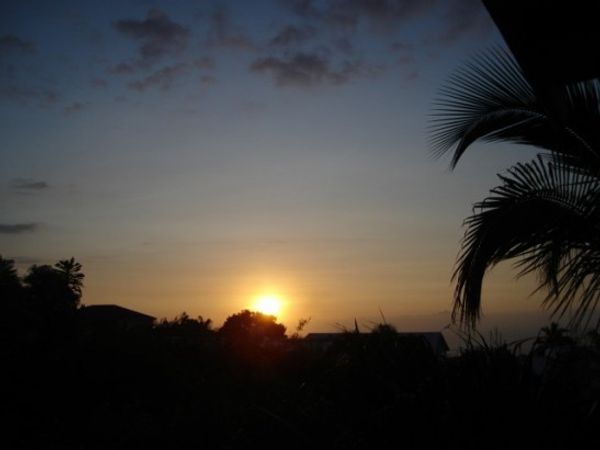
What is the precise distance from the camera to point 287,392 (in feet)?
26.8

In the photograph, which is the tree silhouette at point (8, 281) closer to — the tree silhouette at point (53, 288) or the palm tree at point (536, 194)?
the tree silhouette at point (53, 288)

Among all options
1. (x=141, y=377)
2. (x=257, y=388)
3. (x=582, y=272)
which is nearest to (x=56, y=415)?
(x=141, y=377)

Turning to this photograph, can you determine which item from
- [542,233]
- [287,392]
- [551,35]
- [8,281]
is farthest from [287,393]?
[8,281]

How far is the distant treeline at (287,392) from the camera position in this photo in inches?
150

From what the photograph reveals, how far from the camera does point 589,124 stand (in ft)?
11.5

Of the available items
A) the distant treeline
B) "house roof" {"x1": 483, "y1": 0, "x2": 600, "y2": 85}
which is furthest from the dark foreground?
"house roof" {"x1": 483, "y1": 0, "x2": 600, "y2": 85}

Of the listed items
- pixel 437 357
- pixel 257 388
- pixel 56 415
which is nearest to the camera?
pixel 437 357

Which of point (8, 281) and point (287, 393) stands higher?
point (8, 281)

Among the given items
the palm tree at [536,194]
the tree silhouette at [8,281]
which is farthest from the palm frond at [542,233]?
the tree silhouette at [8,281]

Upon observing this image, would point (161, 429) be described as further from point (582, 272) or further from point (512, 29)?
point (512, 29)

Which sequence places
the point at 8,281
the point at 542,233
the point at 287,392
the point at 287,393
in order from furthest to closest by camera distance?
the point at 8,281 < the point at 287,392 < the point at 287,393 < the point at 542,233

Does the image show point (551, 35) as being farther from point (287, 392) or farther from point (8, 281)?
point (8, 281)

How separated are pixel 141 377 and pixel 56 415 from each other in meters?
1.97

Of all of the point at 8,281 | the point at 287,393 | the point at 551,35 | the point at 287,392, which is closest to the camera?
the point at 551,35
